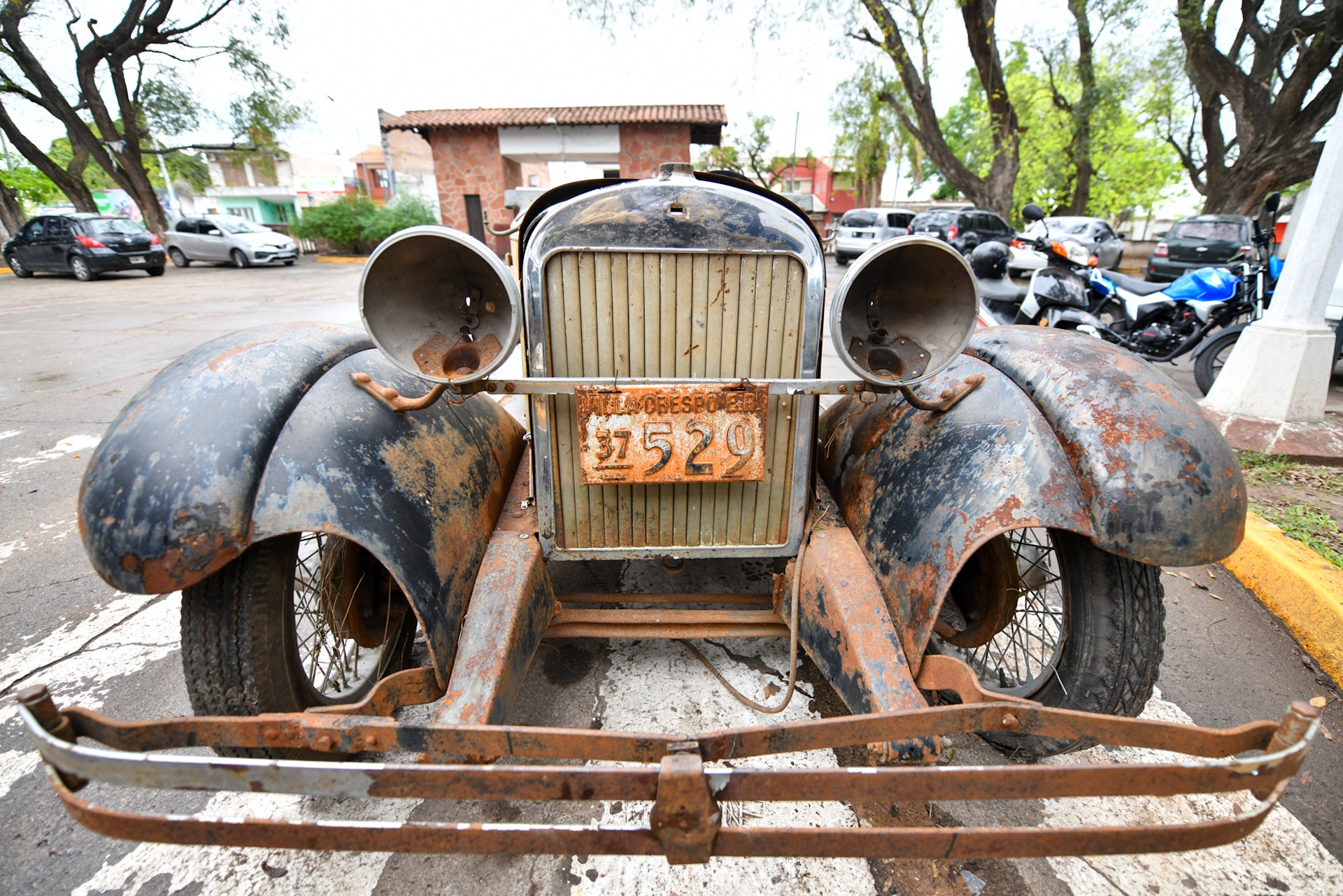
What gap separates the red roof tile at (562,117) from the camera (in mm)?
18781

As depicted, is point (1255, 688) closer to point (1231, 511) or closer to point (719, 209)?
point (1231, 511)

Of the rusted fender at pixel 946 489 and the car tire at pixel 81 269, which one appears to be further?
the car tire at pixel 81 269

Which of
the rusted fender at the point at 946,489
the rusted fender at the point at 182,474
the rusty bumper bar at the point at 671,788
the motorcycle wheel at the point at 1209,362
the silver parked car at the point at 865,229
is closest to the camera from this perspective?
the rusty bumper bar at the point at 671,788

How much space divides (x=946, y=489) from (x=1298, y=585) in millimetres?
2227

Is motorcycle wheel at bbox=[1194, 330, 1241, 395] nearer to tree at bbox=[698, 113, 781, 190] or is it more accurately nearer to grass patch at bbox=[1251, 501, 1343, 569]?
grass patch at bbox=[1251, 501, 1343, 569]

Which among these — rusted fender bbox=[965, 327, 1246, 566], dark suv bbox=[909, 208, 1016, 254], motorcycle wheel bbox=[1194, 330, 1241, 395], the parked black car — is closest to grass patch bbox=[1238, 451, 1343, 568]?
rusted fender bbox=[965, 327, 1246, 566]

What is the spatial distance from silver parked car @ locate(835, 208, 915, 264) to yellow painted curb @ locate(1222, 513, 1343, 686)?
637 inches

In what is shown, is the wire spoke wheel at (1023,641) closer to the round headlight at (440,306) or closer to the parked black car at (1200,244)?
the round headlight at (440,306)

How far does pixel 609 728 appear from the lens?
2244mm

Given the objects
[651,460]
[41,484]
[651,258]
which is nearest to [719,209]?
[651,258]

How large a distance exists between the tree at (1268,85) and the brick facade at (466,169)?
16.7 metres

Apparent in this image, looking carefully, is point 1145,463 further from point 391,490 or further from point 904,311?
point 391,490

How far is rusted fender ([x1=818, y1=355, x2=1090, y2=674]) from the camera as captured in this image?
1.71 meters

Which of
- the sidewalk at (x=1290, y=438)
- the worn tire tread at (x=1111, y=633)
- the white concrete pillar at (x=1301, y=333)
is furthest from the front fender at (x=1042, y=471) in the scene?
the white concrete pillar at (x=1301, y=333)
